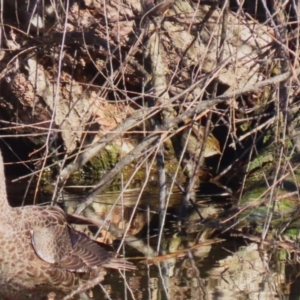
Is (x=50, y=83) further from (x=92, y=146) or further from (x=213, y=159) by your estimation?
(x=92, y=146)

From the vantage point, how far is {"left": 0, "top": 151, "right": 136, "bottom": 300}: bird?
5.80 m

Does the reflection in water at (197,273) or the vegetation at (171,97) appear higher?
the vegetation at (171,97)

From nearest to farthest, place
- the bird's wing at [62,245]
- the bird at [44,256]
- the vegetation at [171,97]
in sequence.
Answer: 1. the vegetation at [171,97]
2. the bird at [44,256]
3. the bird's wing at [62,245]

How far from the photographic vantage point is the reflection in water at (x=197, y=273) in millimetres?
5848

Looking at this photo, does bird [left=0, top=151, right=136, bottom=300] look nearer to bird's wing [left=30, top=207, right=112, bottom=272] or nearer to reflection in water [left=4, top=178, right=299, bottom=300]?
bird's wing [left=30, top=207, right=112, bottom=272]

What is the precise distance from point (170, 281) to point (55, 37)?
83.9 inches

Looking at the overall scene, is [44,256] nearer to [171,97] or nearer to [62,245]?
[62,245]

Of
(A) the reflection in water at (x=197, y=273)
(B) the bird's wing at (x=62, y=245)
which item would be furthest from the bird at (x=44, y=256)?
(A) the reflection in water at (x=197, y=273)

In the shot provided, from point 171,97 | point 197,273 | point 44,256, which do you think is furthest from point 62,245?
point 171,97

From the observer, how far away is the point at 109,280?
641 centimetres

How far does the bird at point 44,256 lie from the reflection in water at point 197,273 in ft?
0.57

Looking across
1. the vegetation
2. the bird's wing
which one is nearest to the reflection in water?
the vegetation

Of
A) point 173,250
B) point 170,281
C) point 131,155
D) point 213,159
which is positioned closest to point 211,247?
point 173,250

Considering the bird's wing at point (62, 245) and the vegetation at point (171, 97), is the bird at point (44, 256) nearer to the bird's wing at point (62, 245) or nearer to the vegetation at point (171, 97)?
the bird's wing at point (62, 245)
